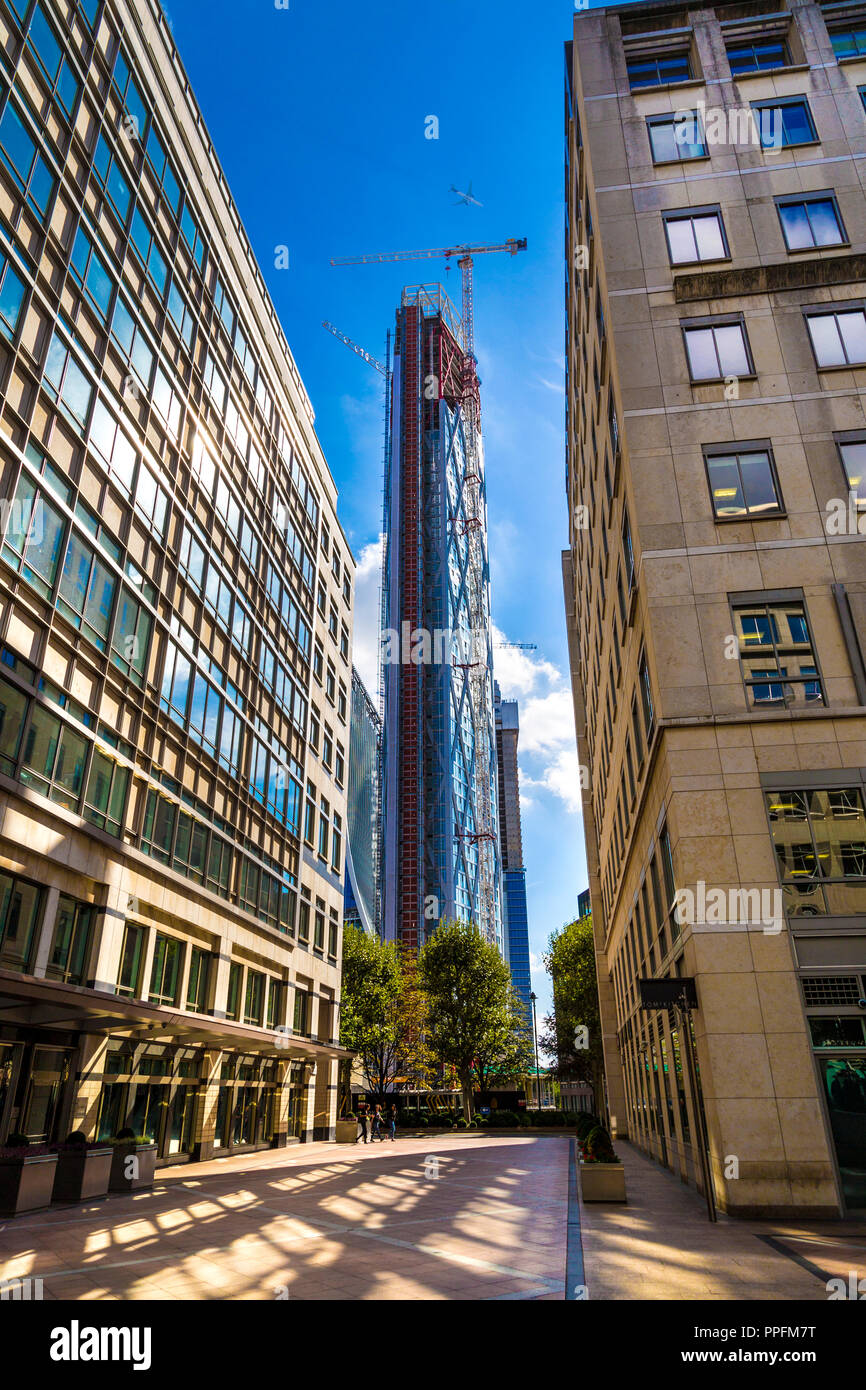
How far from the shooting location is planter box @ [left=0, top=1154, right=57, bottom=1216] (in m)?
15.8

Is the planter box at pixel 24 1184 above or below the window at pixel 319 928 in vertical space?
below

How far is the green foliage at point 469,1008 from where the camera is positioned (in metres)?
66.5

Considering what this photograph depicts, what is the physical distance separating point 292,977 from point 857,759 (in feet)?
111

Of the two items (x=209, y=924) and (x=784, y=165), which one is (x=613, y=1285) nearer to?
(x=209, y=924)

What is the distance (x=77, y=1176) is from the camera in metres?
17.9

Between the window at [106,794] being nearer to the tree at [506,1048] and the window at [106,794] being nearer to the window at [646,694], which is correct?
the window at [646,694]

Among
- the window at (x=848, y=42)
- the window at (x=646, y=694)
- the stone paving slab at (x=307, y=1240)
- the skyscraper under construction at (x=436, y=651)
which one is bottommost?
the stone paving slab at (x=307, y=1240)

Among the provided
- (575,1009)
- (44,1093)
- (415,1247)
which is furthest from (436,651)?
(415,1247)

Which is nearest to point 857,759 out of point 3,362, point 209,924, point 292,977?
point 3,362

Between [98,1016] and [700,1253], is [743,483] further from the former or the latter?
[98,1016]

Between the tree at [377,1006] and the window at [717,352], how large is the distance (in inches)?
2306

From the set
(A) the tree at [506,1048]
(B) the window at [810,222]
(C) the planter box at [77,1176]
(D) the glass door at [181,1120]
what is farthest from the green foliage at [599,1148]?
(A) the tree at [506,1048]

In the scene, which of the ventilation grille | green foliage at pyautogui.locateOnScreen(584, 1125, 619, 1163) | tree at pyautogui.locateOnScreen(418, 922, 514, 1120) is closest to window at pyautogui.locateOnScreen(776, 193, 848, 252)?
the ventilation grille

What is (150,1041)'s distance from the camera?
27047mm
